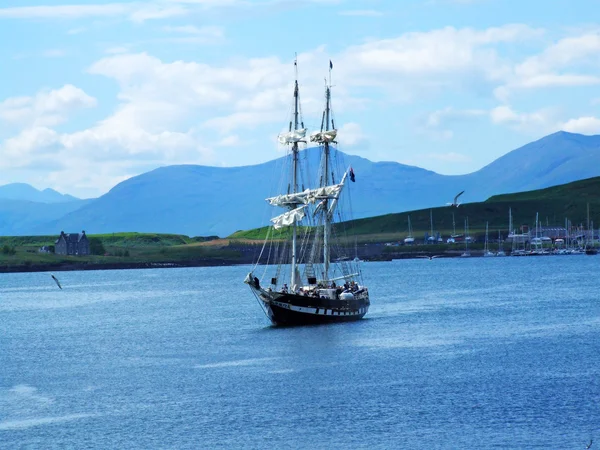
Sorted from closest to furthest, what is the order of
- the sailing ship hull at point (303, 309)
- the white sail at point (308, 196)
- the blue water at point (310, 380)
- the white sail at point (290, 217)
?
the blue water at point (310, 380), the sailing ship hull at point (303, 309), the white sail at point (290, 217), the white sail at point (308, 196)

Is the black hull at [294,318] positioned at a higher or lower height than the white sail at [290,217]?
lower

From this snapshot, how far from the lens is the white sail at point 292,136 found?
4205 inches

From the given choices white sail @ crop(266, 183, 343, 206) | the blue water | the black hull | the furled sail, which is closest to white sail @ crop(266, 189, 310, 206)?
white sail @ crop(266, 183, 343, 206)

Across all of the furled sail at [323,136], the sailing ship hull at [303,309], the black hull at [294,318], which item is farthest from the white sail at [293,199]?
the black hull at [294,318]

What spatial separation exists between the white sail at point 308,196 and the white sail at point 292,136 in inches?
201

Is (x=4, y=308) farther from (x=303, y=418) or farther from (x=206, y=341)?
(x=303, y=418)

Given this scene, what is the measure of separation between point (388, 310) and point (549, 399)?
201ft

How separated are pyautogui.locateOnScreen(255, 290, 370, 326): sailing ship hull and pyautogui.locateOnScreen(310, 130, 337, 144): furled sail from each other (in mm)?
16428

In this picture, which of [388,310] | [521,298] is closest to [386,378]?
[388,310]

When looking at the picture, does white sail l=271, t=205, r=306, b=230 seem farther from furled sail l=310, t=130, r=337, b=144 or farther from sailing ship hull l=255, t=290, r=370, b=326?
sailing ship hull l=255, t=290, r=370, b=326

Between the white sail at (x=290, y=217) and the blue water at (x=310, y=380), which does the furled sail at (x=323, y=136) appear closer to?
the white sail at (x=290, y=217)

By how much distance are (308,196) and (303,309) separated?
13127mm

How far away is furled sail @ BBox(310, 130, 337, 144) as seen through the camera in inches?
4353

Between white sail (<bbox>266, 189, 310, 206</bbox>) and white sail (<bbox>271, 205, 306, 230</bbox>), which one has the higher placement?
white sail (<bbox>266, 189, 310, 206</bbox>)
